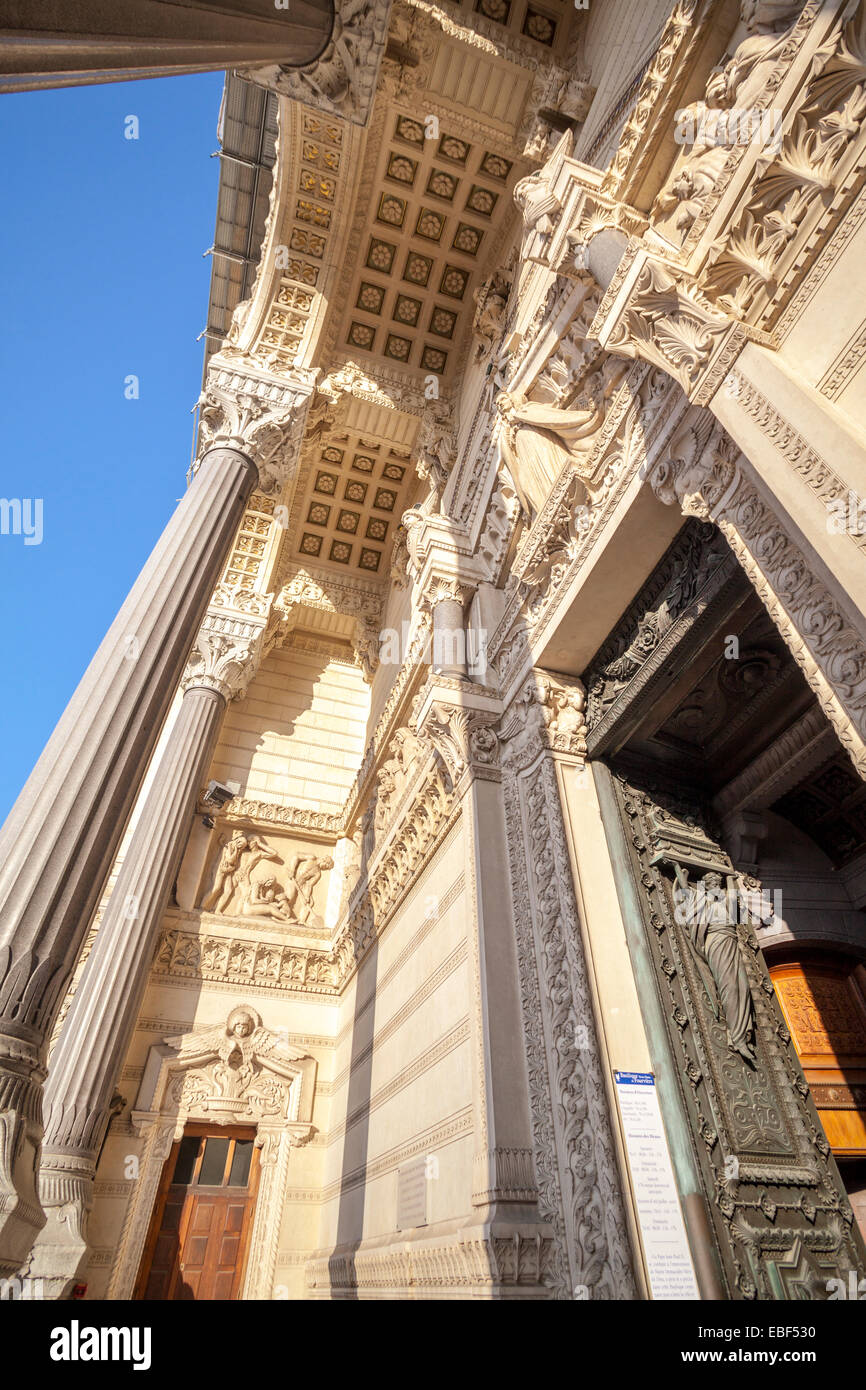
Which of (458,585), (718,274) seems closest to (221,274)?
(458,585)

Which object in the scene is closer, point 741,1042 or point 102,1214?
point 741,1042

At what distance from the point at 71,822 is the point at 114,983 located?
3.92m

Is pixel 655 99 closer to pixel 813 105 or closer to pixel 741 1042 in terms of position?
pixel 813 105

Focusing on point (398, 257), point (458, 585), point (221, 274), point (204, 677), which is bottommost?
point (458, 585)

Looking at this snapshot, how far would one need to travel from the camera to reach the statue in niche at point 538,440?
4.96 metres

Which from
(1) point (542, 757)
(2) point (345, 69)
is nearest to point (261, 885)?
(1) point (542, 757)

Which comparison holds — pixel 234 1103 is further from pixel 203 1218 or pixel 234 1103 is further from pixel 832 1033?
pixel 832 1033

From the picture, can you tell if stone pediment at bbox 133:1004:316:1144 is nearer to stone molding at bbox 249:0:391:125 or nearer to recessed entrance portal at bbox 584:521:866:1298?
recessed entrance portal at bbox 584:521:866:1298

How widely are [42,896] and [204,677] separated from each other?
24.9ft

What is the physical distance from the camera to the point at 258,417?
8.92m

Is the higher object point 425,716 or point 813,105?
point 425,716

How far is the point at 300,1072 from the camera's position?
30.2 ft

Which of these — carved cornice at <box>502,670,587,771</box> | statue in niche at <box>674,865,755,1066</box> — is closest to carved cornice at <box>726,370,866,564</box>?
carved cornice at <box>502,670,587,771</box>
